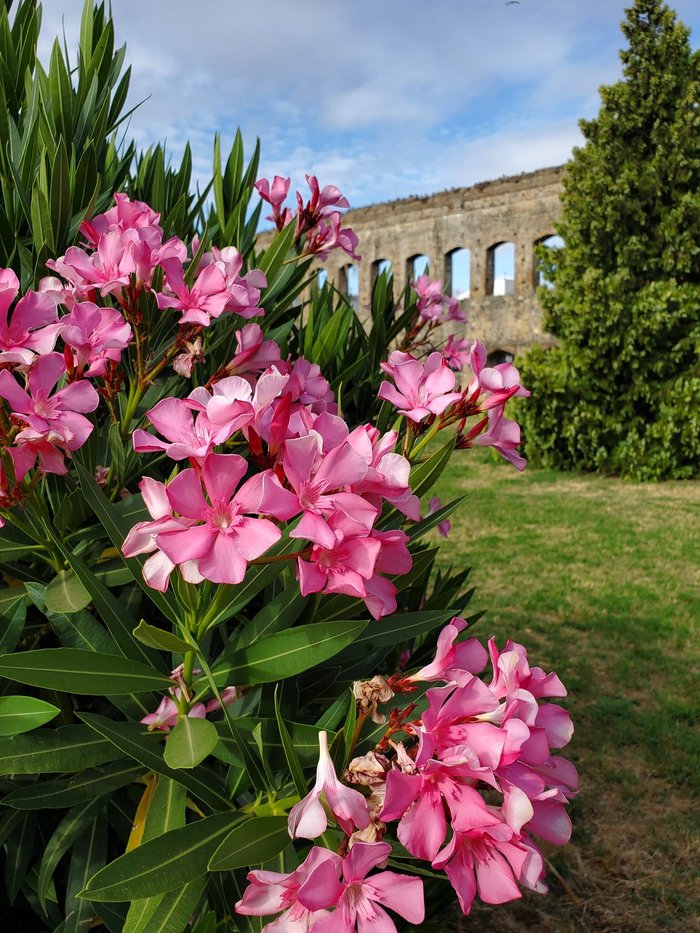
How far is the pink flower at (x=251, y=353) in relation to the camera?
1.00 meters

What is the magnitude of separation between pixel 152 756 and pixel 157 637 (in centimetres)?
14

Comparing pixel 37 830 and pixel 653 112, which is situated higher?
pixel 653 112

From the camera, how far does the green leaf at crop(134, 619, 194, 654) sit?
2.24 ft

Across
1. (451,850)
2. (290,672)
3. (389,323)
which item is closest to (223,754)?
(290,672)

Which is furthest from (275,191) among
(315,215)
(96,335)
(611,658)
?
(611,658)

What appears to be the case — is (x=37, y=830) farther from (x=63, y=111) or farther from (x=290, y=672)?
(x=63, y=111)

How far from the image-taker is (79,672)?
752 millimetres

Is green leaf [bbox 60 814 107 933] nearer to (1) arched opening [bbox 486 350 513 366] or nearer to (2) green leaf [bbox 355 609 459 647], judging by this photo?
(2) green leaf [bbox 355 609 459 647]

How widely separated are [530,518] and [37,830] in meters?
6.94

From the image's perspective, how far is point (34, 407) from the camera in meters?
0.79

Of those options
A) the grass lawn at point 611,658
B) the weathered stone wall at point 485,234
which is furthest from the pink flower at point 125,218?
the weathered stone wall at point 485,234

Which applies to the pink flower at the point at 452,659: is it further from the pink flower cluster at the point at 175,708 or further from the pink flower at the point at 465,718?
the pink flower cluster at the point at 175,708

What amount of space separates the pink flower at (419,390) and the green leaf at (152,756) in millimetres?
459

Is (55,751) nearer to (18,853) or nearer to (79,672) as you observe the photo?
(79,672)
